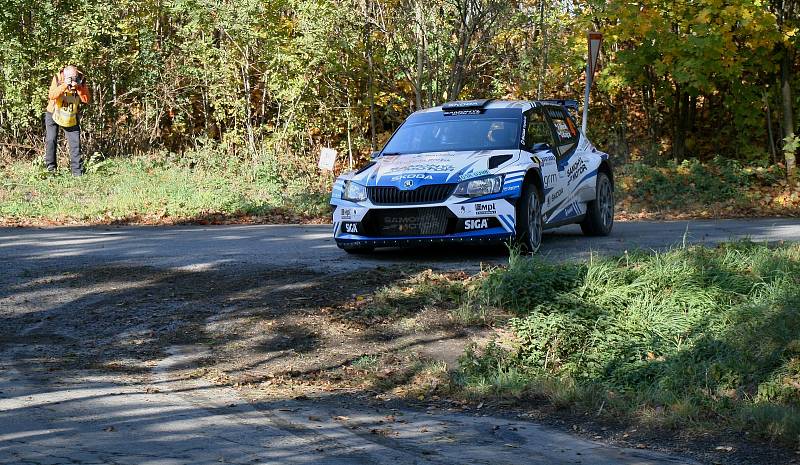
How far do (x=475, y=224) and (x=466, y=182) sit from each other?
44 centimetres

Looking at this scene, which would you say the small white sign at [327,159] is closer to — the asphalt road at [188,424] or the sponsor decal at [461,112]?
the sponsor decal at [461,112]

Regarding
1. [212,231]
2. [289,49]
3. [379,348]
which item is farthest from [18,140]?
[379,348]

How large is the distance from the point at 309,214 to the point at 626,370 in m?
11.9

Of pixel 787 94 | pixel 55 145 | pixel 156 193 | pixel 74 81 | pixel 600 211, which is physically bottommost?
pixel 600 211

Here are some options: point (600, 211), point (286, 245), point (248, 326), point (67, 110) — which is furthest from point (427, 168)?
point (67, 110)

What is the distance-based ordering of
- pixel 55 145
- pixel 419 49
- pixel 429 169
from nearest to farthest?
pixel 429 169
pixel 55 145
pixel 419 49

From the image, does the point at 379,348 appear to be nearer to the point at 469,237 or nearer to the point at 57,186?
the point at 469,237

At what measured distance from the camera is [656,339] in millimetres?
8422

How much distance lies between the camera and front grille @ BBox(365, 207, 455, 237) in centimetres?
1188

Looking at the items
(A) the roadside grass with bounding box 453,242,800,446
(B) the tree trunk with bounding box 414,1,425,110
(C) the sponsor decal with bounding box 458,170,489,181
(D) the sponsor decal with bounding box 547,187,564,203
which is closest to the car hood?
(C) the sponsor decal with bounding box 458,170,489,181

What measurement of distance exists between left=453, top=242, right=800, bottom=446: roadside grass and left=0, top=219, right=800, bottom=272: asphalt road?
2.03 meters

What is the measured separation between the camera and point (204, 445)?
19.6 ft

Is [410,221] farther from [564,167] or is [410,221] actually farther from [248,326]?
[248,326]

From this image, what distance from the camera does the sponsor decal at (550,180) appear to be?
12.8 metres
